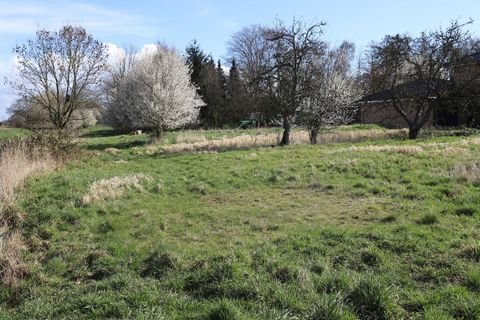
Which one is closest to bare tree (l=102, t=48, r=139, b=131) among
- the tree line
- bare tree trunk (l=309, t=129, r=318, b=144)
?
the tree line

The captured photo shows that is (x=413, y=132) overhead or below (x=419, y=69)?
below

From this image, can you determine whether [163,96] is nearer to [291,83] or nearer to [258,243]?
[291,83]

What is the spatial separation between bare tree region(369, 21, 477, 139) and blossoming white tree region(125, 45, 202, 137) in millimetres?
14277

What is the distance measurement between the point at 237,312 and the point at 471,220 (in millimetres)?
4943

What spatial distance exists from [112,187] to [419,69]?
2028 centimetres

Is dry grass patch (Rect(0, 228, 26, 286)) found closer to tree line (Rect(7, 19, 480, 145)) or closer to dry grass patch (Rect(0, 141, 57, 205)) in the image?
dry grass patch (Rect(0, 141, 57, 205))

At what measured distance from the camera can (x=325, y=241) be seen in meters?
6.83

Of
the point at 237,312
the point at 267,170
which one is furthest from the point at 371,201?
the point at 237,312

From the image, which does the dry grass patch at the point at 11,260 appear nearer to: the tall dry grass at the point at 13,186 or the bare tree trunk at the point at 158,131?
the tall dry grass at the point at 13,186

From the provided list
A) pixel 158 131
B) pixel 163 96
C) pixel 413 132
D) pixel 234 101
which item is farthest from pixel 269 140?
pixel 234 101

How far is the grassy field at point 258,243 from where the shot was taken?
195 inches

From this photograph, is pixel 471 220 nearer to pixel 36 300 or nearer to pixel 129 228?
pixel 129 228

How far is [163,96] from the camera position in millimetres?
31766

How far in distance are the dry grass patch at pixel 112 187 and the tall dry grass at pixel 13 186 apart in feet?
5.02
